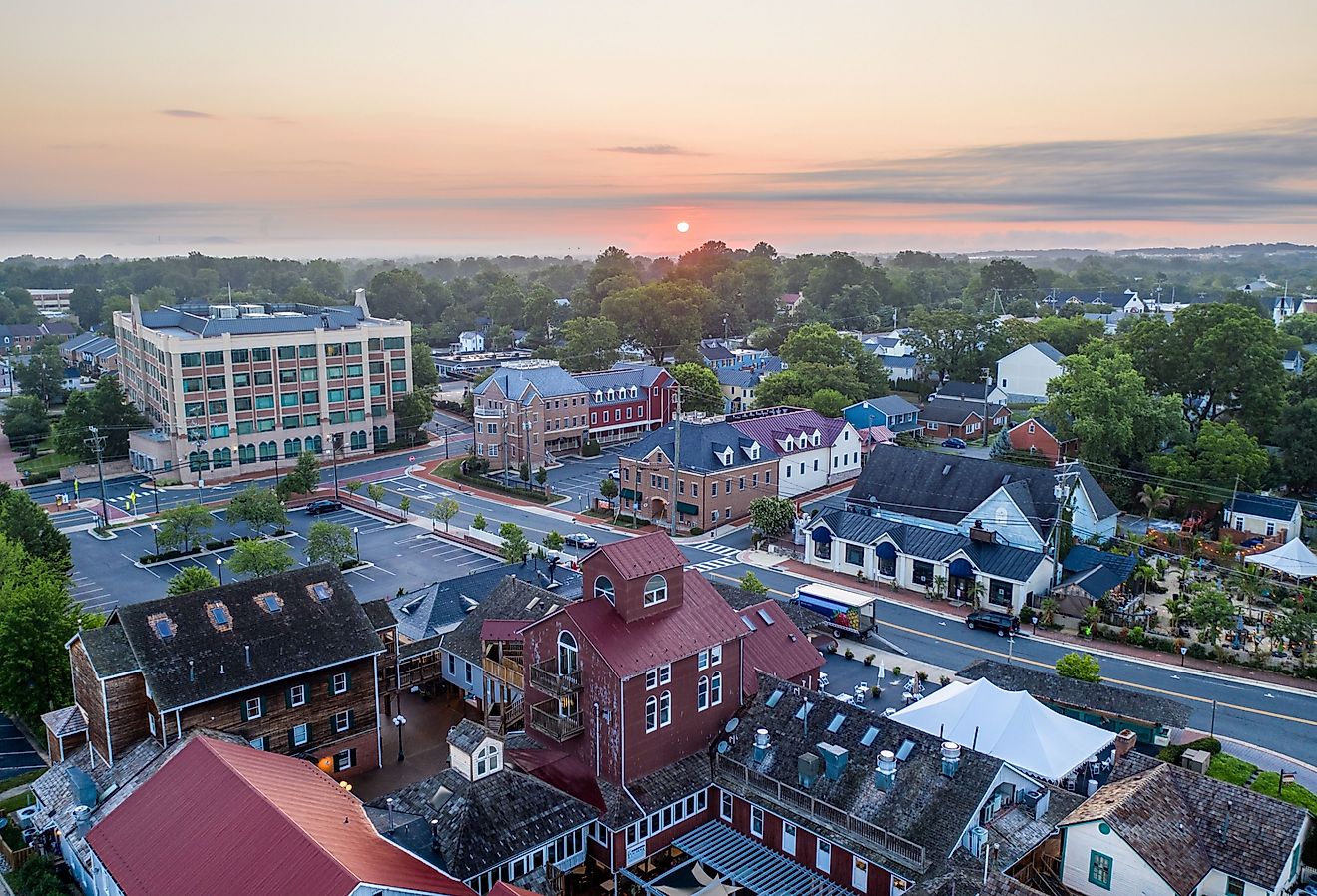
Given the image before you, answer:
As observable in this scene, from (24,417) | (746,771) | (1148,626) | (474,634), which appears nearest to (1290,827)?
(746,771)

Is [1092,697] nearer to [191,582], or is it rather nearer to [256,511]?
[191,582]

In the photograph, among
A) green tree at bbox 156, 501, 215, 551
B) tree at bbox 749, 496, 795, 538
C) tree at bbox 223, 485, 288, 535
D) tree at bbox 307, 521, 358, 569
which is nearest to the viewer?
tree at bbox 307, 521, 358, 569

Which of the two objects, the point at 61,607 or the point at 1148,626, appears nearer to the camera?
the point at 61,607

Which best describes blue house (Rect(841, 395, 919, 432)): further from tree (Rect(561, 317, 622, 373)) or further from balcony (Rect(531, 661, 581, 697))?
balcony (Rect(531, 661, 581, 697))

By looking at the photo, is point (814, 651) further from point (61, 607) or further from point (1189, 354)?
point (1189, 354)

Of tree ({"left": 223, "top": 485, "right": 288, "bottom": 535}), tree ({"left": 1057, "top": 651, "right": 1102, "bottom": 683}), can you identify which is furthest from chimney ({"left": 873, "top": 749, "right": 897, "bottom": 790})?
tree ({"left": 223, "top": 485, "right": 288, "bottom": 535})

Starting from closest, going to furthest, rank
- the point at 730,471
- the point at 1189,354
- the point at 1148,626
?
the point at 1148,626 → the point at 730,471 → the point at 1189,354

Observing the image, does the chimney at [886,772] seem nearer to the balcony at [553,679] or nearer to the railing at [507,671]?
the balcony at [553,679]
